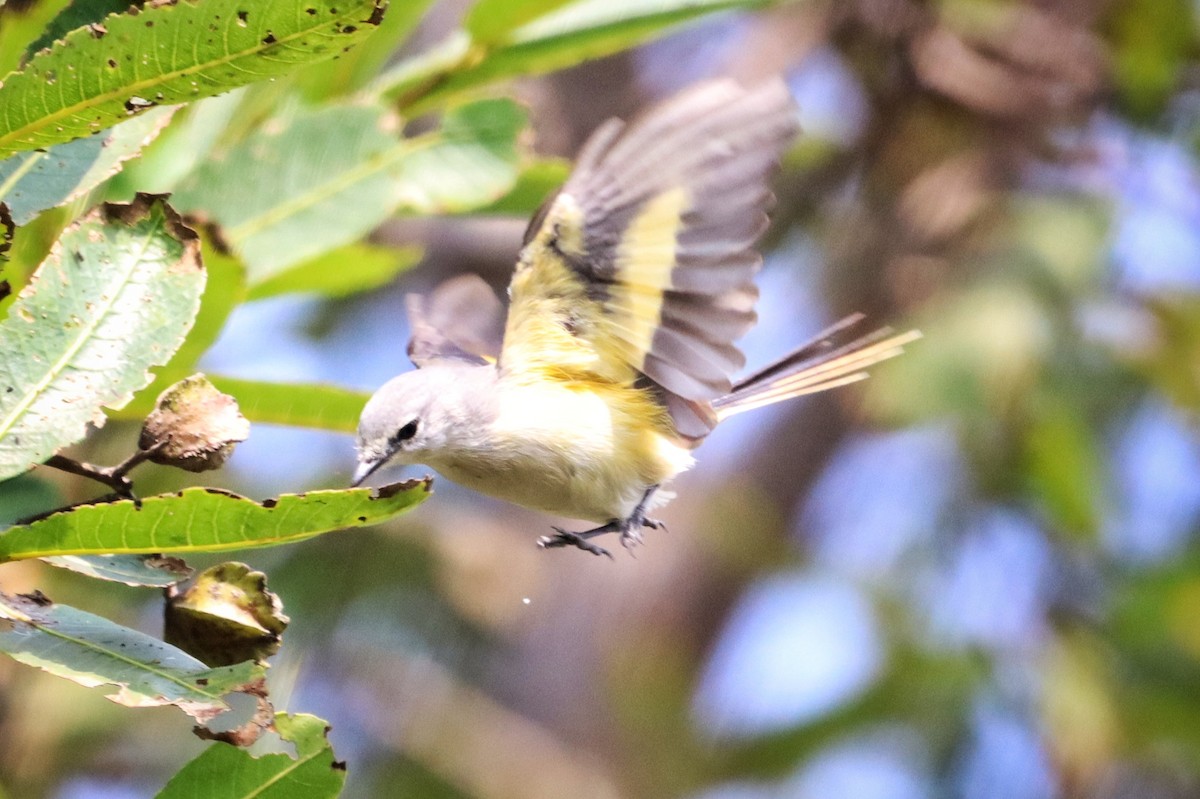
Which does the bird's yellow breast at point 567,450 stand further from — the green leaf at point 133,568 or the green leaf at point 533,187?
the green leaf at point 133,568

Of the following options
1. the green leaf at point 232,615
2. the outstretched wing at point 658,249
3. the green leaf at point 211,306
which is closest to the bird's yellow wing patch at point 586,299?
the outstretched wing at point 658,249

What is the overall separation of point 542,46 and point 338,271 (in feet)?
0.97

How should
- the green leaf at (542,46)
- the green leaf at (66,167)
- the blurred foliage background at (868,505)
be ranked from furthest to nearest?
the blurred foliage background at (868,505), the green leaf at (542,46), the green leaf at (66,167)

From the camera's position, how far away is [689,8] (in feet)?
3.96

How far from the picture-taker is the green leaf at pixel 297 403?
3.24ft

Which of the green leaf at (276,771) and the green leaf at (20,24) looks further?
the green leaf at (20,24)

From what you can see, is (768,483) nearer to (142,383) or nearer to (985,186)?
(985,186)

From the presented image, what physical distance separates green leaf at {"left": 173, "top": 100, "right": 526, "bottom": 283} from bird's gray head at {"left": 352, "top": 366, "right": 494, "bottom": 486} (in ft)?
0.72

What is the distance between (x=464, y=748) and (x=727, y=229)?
2210 mm

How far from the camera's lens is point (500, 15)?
3.89 ft

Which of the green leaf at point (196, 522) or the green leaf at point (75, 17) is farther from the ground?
the green leaf at point (75, 17)

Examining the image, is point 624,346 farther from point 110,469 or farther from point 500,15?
point 110,469

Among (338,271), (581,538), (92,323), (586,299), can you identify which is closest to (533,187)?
(586,299)

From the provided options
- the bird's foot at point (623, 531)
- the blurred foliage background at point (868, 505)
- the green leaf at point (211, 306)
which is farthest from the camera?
the blurred foliage background at point (868, 505)
